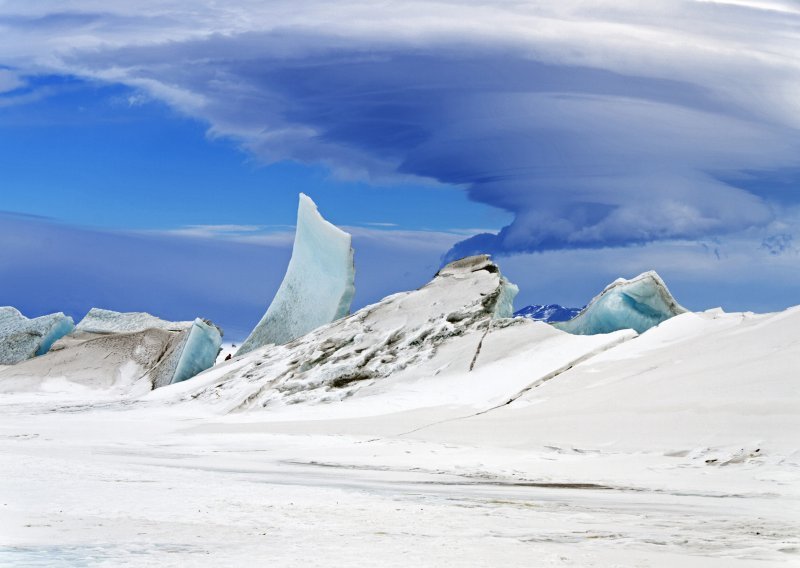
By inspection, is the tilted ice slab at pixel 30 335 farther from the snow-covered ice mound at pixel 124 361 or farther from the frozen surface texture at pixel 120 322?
the snow-covered ice mound at pixel 124 361

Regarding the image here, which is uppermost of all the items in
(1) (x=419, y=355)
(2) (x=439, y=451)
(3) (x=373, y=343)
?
(3) (x=373, y=343)

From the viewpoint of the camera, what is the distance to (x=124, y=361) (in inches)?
930

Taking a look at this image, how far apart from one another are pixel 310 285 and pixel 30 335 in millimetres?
9603

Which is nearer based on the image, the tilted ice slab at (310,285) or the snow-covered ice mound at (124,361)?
the tilted ice slab at (310,285)

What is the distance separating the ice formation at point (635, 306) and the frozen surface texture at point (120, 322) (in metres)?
12.3

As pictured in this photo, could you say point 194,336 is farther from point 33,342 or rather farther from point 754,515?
point 754,515

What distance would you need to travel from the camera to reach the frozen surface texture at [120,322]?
26.0 meters

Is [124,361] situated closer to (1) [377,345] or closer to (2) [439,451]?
(1) [377,345]

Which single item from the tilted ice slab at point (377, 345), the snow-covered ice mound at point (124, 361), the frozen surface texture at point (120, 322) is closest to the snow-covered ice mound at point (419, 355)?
the tilted ice slab at point (377, 345)

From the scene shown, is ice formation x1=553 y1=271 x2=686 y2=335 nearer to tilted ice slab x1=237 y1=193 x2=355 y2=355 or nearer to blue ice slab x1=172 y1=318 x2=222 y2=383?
tilted ice slab x1=237 y1=193 x2=355 y2=355

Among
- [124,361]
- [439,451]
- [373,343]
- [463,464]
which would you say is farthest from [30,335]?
[463,464]

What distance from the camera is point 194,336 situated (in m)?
22.3

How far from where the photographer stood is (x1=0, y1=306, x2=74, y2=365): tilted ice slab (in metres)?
26.5

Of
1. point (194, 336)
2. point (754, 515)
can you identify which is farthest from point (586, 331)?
point (754, 515)
